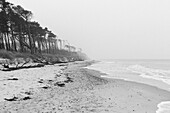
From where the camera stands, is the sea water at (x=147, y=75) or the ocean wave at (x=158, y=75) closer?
the sea water at (x=147, y=75)

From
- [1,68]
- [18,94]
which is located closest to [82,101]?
[18,94]

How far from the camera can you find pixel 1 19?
34375 mm

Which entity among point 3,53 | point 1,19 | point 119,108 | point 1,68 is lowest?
point 119,108

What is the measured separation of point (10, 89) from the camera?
9.54 m

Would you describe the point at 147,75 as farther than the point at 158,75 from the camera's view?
Yes

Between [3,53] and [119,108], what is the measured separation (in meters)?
24.9

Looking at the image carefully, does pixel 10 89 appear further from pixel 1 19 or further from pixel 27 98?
pixel 1 19

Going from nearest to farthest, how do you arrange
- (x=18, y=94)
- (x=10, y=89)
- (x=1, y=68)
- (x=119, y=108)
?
(x=119, y=108)
(x=18, y=94)
(x=10, y=89)
(x=1, y=68)

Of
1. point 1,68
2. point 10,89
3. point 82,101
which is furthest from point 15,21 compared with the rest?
point 82,101

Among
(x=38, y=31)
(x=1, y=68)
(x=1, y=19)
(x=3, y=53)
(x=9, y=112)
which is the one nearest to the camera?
(x=9, y=112)

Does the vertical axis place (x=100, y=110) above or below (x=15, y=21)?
below

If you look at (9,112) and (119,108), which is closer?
(9,112)

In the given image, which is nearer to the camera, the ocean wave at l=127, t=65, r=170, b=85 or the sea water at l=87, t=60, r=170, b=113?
the sea water at l=87, t=60, r=170, b=113

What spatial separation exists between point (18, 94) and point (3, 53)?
2042 centimetres
